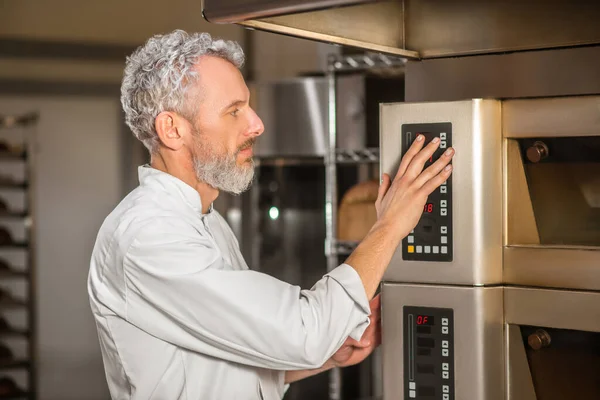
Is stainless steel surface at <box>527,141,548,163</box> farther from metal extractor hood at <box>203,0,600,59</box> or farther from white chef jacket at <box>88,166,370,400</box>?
white chef jacket at <box>88,166,370,400</box>

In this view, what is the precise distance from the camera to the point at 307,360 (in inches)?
58.9

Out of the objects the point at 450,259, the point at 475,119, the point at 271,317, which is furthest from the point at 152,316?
the point at 475,119

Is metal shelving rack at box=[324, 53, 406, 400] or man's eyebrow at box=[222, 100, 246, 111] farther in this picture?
metal shelving rack at box=[324, 53, 406, 400]

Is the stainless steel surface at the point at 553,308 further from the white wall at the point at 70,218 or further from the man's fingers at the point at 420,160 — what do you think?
the white wall at the point at 70,218

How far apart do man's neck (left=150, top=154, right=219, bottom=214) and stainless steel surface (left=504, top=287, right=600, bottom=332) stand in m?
0.59

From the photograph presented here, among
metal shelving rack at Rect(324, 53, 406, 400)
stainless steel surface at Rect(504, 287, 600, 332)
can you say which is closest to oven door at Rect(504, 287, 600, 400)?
stainless steel surface at Rect(504, 287, 600, 332)

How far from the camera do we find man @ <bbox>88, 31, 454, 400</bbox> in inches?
58.9

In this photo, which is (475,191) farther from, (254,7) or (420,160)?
(254,7)

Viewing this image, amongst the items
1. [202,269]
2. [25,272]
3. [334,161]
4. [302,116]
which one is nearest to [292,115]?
[302,116]

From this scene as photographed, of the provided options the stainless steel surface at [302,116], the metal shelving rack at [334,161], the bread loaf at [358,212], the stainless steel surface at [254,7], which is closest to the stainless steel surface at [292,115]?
the stainless steel surface at [302,116]

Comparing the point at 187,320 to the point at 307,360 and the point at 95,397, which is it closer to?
the point at 307,360

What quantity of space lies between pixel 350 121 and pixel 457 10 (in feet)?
6.21

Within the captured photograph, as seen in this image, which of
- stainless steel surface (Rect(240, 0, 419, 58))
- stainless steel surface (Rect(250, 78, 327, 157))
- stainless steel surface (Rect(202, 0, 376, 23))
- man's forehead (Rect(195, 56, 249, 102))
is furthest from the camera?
stainless steel surface (Rect(250, 78, 327, 157))

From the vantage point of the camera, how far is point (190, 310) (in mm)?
1513
